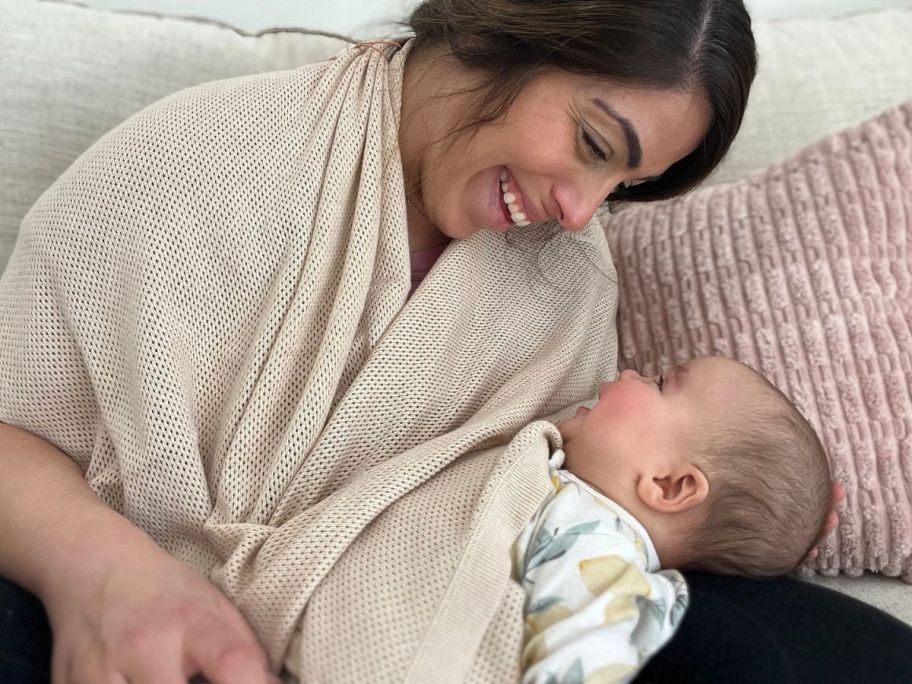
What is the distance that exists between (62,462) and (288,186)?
0.42 meters

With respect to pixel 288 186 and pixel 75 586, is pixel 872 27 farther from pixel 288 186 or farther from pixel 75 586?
pixel 75 586

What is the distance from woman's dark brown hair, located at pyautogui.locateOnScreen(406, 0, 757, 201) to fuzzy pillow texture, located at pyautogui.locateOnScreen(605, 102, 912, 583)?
23cm

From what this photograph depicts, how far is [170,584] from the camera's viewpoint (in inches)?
34.2

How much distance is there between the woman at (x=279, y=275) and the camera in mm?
970

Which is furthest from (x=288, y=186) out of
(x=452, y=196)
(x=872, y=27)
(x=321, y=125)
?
(x=872, y=27)

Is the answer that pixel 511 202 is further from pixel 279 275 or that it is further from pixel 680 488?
pixel 680 488

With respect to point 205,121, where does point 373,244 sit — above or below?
below

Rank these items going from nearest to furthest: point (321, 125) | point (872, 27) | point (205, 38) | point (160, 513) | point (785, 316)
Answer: point (160, 513), point (321, 125), point (785, 316), point (205, 38), point (872, 27)

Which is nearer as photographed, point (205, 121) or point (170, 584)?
point (170, 584)

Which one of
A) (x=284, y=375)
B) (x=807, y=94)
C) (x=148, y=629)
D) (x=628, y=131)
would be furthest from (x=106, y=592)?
(x=807, y=94)

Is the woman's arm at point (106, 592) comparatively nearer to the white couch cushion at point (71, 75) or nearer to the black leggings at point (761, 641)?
the black leggings at point (761, 641)

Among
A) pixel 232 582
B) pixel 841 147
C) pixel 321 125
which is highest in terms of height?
pixel 321 125

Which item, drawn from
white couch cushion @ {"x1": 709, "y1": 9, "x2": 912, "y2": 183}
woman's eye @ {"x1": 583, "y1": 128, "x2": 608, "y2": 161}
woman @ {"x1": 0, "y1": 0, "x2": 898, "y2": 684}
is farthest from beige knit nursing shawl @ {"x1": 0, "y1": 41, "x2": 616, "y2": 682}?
white couch cushion @ {"x1": 709, "y1": 9, "x2": 912, "y2": 183}

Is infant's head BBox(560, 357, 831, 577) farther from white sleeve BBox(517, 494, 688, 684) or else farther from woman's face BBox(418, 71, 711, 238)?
woman's face BBox(418, 71, 711, 238)
